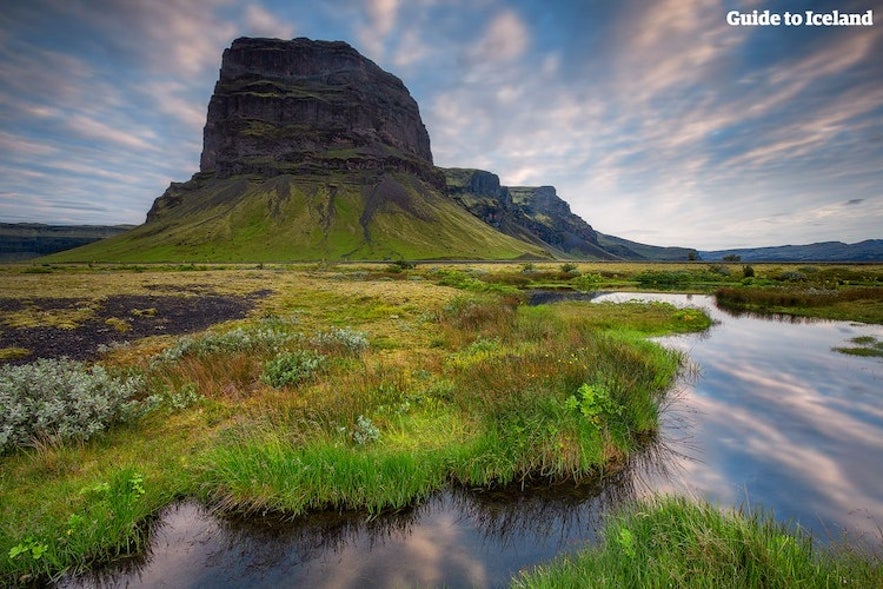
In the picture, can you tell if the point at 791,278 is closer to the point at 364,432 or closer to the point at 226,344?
the point at 364,432

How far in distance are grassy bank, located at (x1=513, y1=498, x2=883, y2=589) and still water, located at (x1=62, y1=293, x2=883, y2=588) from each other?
1.24 metres

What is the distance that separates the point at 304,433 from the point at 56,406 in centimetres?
564

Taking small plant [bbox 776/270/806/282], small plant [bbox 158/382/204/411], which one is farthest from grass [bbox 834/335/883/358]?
small plant [bbox 776/270/806/282]

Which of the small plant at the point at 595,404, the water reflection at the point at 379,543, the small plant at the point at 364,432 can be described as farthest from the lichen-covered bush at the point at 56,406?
the small plant at the point at 595,404

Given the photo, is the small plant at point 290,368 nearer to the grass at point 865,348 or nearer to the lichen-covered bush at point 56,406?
the lichen-covered bush at point 56,406

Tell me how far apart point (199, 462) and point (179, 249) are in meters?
200

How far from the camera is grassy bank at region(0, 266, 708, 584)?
6.81 meters

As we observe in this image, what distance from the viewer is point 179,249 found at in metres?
175

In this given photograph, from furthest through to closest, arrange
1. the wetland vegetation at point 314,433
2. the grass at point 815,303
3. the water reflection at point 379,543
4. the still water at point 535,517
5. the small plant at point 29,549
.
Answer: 1. the grass at point 815,303
2. the wetland vegetation at point 314,433
3. the still water at point 535,517
4. the water reflection at point 379,543
5. the small plant at point 29,549

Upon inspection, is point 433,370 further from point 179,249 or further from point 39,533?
point 179,249

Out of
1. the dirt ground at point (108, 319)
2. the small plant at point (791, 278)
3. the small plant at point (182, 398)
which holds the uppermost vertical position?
the small plant at point (791, 278)

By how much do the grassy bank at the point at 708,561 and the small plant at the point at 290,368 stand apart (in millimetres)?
9184

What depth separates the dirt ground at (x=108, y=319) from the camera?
16.3 m

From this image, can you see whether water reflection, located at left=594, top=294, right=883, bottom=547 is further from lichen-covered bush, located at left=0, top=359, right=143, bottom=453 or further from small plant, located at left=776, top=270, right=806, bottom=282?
small plant, located at left=776, top=270, right=806, bottom=282
